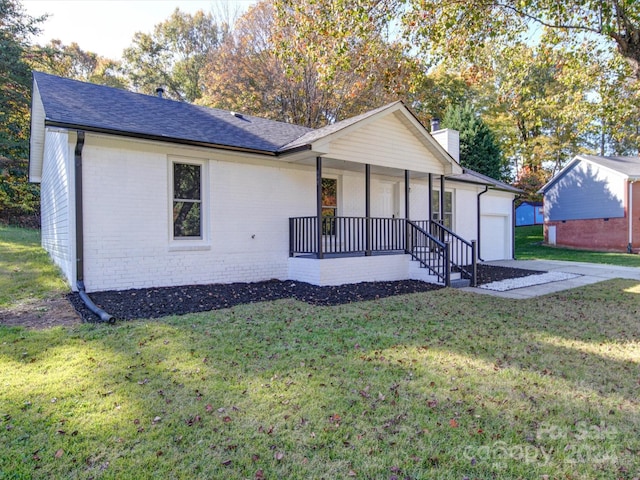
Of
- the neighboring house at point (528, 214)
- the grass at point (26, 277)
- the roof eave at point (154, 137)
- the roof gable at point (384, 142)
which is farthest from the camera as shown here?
the neighboring house at point (528, 214)

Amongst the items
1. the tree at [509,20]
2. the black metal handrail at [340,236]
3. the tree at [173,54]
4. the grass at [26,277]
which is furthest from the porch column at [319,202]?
the tree at [173,54]

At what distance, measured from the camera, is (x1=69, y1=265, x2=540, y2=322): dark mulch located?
6.13 metres

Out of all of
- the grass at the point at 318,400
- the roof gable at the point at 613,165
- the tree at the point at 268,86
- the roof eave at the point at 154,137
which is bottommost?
the grass at the point at 318,400

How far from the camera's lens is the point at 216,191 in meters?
8.55

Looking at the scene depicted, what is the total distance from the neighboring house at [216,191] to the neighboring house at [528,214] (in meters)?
28.3

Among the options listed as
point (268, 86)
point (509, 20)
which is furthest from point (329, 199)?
point (268, 86)

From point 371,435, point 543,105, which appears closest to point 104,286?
point 371,435

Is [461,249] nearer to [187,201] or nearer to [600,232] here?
[187,201]

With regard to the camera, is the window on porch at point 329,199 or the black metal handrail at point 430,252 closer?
the black metal handrail at point 430,252

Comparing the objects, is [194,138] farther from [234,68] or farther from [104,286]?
[234,68]

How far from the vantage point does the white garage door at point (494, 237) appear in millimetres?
15820

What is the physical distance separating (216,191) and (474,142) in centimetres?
2018

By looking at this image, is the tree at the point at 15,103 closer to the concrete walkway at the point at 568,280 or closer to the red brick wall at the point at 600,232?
the concrete walkway at the point at 568,280

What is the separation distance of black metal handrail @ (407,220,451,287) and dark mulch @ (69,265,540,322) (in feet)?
1.49
